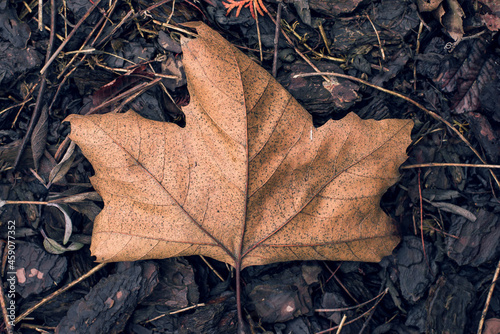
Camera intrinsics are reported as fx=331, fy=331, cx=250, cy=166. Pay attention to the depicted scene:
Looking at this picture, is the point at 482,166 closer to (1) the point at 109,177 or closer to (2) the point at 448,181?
(2) the point at 448,181

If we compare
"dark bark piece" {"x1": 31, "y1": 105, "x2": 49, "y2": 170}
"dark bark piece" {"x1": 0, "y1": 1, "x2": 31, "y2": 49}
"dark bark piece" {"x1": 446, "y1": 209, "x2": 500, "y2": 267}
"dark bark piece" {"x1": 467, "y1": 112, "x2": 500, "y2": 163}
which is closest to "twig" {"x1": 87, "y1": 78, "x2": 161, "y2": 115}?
"dark bark piece" {"x1": 31, "y1": 105, "x2": 49, "y2": 170}

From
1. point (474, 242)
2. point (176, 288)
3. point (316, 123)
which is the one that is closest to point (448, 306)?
point (474, 242)

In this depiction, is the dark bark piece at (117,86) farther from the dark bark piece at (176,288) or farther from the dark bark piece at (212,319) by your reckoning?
the dark bark piece at (212,319)

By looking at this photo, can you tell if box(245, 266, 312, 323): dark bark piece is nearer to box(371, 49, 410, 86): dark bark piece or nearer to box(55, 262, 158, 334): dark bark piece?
box(55, 262, 158, 334): dark bark piece

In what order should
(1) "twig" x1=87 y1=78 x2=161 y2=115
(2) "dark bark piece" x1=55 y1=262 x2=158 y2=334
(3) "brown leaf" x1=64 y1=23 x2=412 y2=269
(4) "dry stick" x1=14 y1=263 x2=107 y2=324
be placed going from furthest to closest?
(1) "twig" x1=87 y1=78 x2=161 y2=115 → (4) "dry stick" x1=14 y1=263 x2=107 y2=324 → (2) "dark bark piece" x1=55 y1=262 x2=158 y2=334 → (3) "brown leaf" x1=64 y1=23 x2=412 y2=269

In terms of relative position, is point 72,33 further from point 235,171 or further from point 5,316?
point 5,316

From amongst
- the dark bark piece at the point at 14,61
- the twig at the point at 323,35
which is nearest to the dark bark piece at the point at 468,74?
the twig at the point at 323,35
